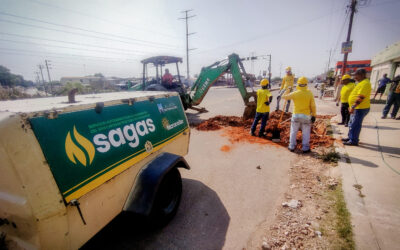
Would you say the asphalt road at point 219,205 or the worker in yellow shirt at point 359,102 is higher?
the worker in yellow shirt at point 359,102

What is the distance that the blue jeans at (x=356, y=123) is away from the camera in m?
4.94

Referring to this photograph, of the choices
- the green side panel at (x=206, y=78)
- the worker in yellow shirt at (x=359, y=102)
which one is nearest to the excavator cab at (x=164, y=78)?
the green side panel at (x=206, y=78)

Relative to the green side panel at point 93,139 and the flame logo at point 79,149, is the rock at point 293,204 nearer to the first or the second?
the green side panel at point 93,139

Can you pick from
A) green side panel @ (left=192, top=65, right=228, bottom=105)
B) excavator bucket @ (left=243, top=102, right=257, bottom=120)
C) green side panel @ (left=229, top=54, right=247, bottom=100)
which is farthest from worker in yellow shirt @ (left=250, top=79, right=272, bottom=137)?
green side panel @ (left=192, top=65, right=228, bottom=105)

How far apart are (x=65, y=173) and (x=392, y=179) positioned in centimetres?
533

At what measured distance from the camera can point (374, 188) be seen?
328cm

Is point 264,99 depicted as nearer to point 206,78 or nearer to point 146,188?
point 206,78

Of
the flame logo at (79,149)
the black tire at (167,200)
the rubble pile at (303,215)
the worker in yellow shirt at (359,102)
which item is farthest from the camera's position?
the worker in yellow shirt at (359,102)

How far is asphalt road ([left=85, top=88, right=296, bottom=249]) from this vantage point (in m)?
2.48

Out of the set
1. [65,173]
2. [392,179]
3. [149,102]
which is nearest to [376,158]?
[392,179]

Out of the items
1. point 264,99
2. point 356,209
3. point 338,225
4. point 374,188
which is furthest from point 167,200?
point 264,99

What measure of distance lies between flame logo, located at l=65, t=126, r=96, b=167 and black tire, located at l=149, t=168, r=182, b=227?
3.49ft

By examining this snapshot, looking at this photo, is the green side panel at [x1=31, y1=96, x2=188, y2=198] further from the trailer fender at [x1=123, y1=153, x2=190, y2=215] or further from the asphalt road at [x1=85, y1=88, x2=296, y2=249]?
the asphalt road at [x1=85, y1=88, x2=296, y2=249]

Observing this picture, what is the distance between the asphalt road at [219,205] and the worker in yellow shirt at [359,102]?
192 cm
